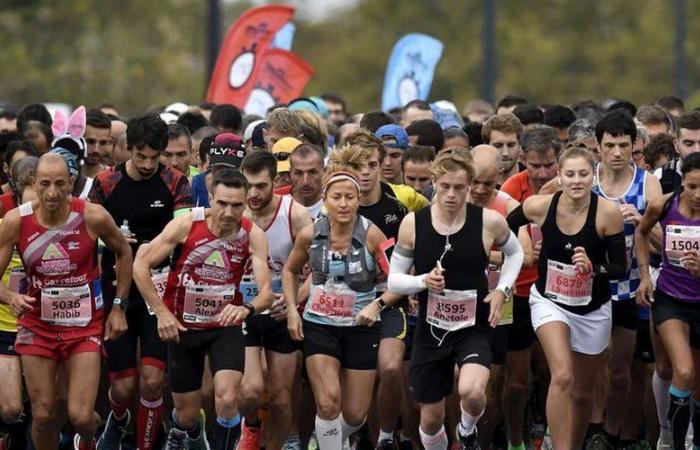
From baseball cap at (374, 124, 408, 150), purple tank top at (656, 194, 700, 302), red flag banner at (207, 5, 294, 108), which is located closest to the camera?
purple tank top at (656, 194, 700, 302)

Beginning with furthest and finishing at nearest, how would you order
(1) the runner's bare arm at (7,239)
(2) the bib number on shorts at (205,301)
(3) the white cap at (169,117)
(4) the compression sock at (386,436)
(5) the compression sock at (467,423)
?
(3) the white cap at (169,117) < (4) the compression sock at (386,436) < (2) the bib number on shorts at (205,301) < (5) the compression sock at (467,423) < (1) the runner's bare arm at (7,239)

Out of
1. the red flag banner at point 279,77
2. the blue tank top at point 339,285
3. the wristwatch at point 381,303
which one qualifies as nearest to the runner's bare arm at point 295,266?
the blue tank top at point 339,285

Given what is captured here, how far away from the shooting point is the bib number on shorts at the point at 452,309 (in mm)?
11906

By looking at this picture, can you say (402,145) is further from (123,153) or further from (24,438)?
(24,438)

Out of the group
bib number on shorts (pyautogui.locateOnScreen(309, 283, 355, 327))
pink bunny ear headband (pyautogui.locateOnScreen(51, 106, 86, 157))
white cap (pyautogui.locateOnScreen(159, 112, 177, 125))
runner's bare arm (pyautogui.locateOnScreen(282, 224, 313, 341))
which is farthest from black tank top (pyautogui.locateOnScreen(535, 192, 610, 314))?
white cap (pyautogui.locateOnScreen(159, 112, 177, 125))

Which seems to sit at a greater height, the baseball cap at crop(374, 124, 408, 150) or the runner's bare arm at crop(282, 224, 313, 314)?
the baseball cap at crop(374, 124, 408, 150)

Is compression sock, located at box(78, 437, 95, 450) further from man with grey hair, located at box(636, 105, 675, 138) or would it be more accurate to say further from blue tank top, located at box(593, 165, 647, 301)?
man with grey hair, located at box(636, 105, 675, 138)

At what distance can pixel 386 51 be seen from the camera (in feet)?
217

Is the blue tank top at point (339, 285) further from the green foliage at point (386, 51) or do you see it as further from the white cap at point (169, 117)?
the green foliage at point (386, 51)

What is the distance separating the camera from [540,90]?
202ft

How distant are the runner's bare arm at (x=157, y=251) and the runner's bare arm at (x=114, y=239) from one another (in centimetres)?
11

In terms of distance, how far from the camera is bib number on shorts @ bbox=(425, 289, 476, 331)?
1191cm

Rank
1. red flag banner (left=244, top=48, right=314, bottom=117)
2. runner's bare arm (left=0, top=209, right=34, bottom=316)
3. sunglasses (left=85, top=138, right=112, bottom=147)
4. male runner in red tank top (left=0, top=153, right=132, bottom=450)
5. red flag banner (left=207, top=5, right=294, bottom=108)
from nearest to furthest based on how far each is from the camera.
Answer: runner's bare arm (left=0, top=209, right=34, bottom=316)
male runner in red tank top (left=0, top=153, right=132, bottom=450)
sunglasses (left=85, top=138, right=112, bottom=147)
red flag banner (left=207, top=5, right=294, bottom=108)
red flag banner (left=244, top=48, right=314, bottom=117)

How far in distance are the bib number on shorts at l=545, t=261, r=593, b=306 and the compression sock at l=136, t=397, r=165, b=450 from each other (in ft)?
9.26
